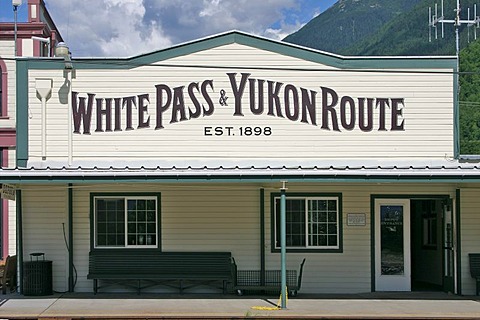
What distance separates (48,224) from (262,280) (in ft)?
15.5

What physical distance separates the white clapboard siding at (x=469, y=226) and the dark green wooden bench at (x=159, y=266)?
5008 millimetres

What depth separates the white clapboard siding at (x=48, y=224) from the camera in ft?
51.0

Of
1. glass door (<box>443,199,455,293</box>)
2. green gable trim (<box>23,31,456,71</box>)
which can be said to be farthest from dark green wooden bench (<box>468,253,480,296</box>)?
green gable trim (<box>23,31,456,71</box>)

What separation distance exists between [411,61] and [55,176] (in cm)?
789

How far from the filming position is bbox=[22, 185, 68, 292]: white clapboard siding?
15.6 m

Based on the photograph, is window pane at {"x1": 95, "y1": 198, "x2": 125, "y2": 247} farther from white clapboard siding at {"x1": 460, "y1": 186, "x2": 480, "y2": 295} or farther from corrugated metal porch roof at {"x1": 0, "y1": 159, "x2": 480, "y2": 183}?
white clapboard siding at {"x1": 460, "y1": 186, "x2": 480, "y2": 295}

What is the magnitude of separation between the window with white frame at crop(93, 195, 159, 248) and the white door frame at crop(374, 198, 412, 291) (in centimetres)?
478

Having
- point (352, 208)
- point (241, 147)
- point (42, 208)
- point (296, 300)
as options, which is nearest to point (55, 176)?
point (42, 208)

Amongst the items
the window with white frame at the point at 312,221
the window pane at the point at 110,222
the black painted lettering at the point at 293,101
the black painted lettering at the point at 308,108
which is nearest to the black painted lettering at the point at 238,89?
the black painted lettering at the point at 293,101

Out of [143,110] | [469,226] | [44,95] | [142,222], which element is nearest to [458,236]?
[469,226]

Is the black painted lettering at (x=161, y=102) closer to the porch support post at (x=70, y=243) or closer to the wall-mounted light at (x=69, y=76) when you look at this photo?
the wall-mounted light at (x=69, y=76)

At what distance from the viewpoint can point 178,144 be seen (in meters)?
15.7

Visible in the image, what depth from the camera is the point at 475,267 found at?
15398 millimetres

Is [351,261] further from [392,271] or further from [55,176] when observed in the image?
[55,176]
